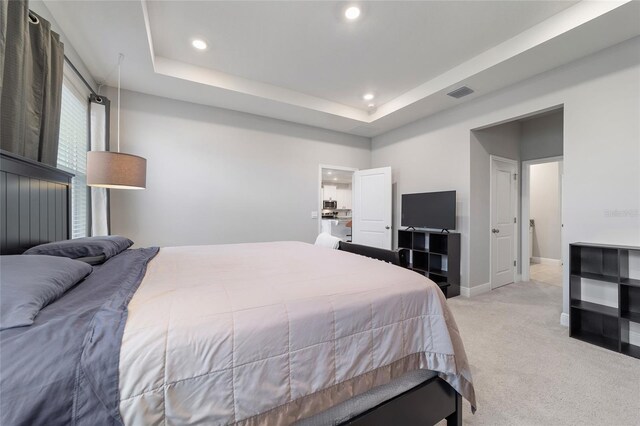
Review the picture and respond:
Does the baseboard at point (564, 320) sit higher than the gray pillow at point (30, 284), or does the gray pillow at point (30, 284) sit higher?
the gray pillow at point (30, 284)

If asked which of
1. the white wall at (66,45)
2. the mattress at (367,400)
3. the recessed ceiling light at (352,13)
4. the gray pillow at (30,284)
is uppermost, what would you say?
the recessed ceiling light at (352,13)

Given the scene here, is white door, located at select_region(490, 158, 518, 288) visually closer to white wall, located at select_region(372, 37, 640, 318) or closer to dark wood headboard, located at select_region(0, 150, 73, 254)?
white wall, located at select_region(372, 37, 640, 318)

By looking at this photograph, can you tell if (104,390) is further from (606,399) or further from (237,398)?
(606,399)

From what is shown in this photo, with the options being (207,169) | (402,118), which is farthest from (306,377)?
(402,118)

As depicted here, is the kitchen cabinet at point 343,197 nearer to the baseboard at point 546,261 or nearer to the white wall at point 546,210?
the white wall at point 546,210

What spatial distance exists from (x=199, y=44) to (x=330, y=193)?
25.9 feet

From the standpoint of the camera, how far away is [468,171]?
373 centimetres

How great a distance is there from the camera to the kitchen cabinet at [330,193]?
1025cm

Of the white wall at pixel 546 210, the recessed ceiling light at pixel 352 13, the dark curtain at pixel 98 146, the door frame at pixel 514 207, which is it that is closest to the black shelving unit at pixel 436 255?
the door frame at pixel 514 207

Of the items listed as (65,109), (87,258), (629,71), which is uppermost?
(629,71)

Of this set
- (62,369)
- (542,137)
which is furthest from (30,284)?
(542,137)

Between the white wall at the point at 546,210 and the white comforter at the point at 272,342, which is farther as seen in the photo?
the white wall at the point at 546,210

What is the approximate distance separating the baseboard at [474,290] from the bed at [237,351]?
277cm

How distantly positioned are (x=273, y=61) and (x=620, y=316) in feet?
14.1
